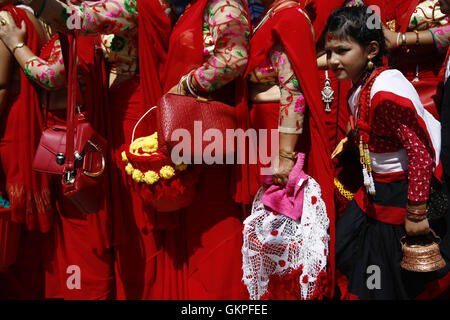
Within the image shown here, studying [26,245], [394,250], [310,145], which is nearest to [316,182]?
[310,145]

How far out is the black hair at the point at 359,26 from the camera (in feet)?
4.87

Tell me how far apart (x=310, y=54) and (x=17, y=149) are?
1.70 m

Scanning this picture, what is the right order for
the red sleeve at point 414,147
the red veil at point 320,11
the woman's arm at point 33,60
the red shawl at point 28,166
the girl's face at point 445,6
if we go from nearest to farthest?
the red sleeve at point 414,147
the girl's face at point 445,6
the red veil at point 320,11
the woman's arm at point 33,60
the red shawl at point 28,166

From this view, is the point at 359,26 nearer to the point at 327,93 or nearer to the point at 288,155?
the point at 327,93

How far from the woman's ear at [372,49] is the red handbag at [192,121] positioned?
62cm

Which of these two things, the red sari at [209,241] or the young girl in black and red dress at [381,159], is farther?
the red sari at [209,241]

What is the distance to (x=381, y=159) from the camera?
60.7 inches

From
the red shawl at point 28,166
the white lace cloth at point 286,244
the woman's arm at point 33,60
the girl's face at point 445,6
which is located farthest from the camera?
the red shawl at point 28,166

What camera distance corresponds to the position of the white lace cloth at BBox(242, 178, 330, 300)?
1577 mm

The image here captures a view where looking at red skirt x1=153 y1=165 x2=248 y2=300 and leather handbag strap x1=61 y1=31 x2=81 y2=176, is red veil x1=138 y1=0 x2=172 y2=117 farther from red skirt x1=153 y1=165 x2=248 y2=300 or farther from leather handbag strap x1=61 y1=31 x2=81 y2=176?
red skirt x1=153 y1=165 x2=248 y2=300

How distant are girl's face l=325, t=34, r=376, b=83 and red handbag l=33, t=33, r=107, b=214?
115 cm

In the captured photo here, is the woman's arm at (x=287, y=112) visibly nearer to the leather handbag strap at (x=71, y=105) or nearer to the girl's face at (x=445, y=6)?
the girl's face at (x=445, y=6)

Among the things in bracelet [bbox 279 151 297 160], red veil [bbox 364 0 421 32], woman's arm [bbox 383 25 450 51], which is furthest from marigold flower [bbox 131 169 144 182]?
red veil [bbox 364 0 421 32]

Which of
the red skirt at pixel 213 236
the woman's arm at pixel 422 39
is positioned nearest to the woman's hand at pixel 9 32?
the red skirt at pixel 213 236
